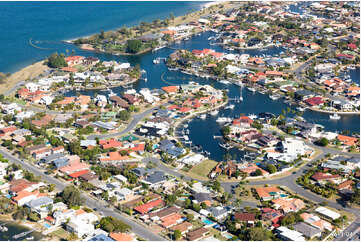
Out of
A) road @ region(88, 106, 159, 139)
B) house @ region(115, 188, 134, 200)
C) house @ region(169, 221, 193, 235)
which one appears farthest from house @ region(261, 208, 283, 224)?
road @ region(88, 106, 159, 139)

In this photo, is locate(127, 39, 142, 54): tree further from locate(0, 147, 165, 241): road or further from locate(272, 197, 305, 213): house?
locate(272, 197, 305, 213): house

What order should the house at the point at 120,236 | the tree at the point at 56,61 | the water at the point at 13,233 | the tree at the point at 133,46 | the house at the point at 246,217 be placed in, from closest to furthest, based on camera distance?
the house at the point at 120,236
the water at the point at 13,233
the house at the point at 246,217
the tree at the point at 56,61
the tree at the point at 133,46

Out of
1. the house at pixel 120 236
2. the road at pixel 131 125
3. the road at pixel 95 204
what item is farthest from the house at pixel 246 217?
the road at pixel 131 125

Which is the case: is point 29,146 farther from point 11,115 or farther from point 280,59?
point 280,59

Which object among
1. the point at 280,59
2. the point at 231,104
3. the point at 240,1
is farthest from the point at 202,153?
the point at 240,1

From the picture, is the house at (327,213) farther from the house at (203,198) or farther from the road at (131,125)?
the road at (131,125)

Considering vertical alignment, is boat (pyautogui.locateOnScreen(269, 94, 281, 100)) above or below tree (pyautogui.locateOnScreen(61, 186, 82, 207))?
below
